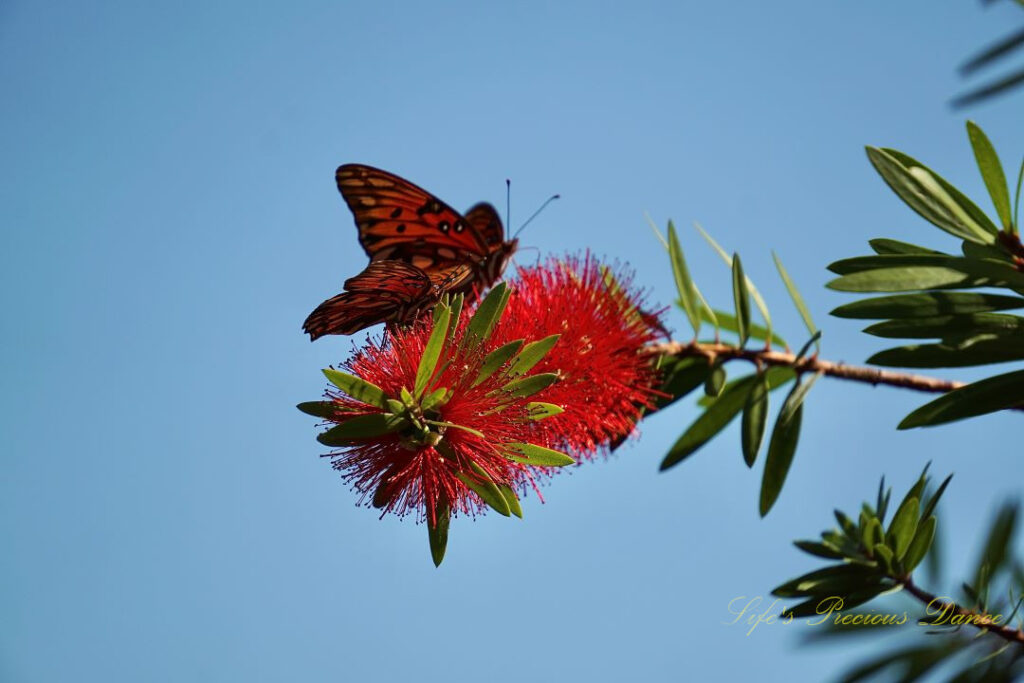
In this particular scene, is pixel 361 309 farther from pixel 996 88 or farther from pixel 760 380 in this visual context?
pixel 996 88

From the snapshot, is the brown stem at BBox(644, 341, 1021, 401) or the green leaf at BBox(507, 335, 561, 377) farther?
the brown stem at BBox(644, 341, 1021, 401)

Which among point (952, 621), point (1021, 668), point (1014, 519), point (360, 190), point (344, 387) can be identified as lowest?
point (1021, 668)

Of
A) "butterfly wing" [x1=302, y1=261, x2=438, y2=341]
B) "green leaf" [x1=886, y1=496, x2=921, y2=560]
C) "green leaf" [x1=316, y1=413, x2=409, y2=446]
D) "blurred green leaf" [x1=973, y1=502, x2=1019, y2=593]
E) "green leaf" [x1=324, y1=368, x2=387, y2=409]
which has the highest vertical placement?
"butterfly wing" [x1=302, y1=261, x2=438, y2=341]

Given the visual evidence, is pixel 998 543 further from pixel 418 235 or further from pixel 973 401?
pixel 418 235

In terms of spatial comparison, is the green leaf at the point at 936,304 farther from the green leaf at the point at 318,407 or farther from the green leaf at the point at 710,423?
the green leaf at the point at 318,407

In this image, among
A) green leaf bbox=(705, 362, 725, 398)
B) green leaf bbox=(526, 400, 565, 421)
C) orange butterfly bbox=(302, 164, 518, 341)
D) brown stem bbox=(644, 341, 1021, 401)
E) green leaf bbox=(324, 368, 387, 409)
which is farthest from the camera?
orange butterfly bbox=(302, 164, 518, 341)

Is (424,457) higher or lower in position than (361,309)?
lower

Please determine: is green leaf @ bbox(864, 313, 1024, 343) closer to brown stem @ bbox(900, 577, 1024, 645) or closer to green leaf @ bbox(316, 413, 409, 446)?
brown stem @ bbox(900, 577, 1024, 645)

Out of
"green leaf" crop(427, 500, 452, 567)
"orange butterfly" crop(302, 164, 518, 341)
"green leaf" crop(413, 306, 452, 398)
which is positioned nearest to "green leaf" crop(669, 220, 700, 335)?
"orange butterfly" crop(302, 164, 518, 341)

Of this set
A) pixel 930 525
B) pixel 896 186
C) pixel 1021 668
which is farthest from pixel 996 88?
pixel 1021 668
